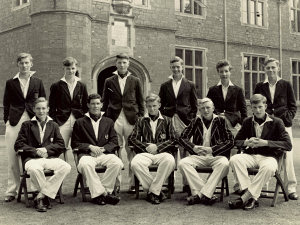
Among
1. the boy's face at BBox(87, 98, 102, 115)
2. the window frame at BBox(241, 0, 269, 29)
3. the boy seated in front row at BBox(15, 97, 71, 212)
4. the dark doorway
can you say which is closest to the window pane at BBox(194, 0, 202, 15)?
the window frame at BBox(241, 0, 269, 29)

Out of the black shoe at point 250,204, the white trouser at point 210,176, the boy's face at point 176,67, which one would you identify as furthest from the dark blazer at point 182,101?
the black shoe at point 250,204

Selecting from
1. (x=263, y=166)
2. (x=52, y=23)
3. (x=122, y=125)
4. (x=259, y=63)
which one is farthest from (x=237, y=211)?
(x=259, y=63)

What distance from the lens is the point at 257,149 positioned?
5074 mm

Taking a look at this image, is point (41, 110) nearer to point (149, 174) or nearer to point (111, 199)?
point (111, 199)

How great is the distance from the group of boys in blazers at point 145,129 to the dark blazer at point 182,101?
14mm

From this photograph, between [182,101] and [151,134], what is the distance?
0.68 meters

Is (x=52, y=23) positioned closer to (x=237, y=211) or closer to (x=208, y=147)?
(x=208, y=147)

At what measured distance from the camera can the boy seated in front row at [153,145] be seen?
16.7 ft

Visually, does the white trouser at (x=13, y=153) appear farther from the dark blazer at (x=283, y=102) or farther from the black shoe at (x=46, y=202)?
the dark blazer at (x=283, y=102)

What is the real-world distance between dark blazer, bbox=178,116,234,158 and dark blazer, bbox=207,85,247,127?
0.38 metres

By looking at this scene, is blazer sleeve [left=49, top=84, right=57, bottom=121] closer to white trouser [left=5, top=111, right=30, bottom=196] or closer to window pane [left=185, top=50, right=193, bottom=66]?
white trouser [left=5, top=111, right=30, bottom=196]

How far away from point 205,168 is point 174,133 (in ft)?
2.47

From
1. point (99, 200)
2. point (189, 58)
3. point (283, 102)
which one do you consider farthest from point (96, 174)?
point (189, 58)

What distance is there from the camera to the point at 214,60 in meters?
16.5
